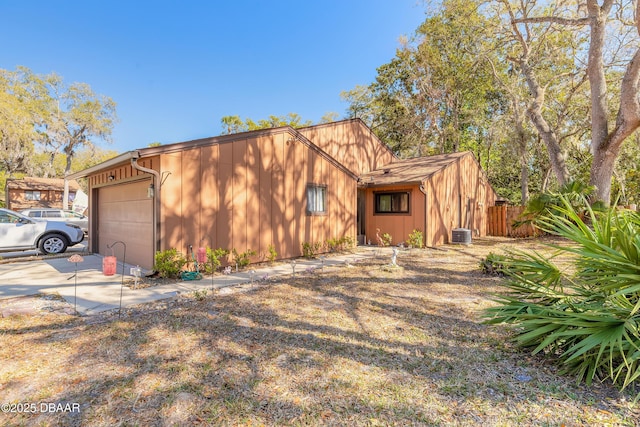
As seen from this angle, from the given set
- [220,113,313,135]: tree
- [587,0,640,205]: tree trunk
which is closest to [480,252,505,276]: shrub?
[587,0,640,205]: tree trunk

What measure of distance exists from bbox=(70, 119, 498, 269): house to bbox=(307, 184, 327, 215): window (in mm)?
31

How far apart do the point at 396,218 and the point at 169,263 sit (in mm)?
8505

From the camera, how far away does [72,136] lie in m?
24.8

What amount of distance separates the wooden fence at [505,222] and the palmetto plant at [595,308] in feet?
44.9

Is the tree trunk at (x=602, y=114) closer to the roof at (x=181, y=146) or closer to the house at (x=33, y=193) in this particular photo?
the roof at (x=181, y=146)

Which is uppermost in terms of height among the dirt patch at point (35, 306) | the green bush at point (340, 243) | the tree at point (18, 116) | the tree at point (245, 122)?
the tree at point (245, 122)

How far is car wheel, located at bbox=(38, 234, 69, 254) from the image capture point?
9344 mm

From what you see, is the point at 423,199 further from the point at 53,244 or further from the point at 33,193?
the point at 33,193

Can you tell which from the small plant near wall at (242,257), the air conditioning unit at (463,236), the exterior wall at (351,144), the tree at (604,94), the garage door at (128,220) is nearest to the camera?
the garage door at (128,220)

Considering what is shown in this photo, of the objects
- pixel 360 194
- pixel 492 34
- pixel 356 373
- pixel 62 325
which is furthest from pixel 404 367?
pixel 492 34

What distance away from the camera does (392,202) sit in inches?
482

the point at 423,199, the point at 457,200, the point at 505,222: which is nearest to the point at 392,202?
the point at 423,199

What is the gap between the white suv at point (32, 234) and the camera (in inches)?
346

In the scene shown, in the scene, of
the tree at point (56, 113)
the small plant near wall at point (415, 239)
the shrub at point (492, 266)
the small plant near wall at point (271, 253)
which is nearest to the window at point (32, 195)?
the tree at point (56, 113)
